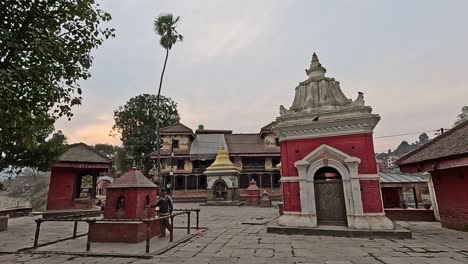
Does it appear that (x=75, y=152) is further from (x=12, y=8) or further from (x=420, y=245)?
(x=420, y=245)

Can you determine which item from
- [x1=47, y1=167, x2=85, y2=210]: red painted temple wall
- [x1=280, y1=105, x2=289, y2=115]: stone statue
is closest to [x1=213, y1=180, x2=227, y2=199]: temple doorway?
[x1=47, y1=167, x2=85, y2=210]: red painted temple wall

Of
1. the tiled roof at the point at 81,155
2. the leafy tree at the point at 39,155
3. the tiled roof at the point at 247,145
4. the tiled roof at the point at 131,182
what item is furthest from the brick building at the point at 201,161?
the tiled roof at the point at 131,182

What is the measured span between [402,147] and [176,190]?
440 ft

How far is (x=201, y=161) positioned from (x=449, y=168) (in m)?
27.7

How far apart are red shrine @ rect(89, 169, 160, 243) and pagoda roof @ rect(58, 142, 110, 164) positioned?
10432 millimetres

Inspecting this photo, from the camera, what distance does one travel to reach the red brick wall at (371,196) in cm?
983

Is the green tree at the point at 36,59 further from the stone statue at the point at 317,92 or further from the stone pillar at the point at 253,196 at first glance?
the stone pillar at the point at 253,196

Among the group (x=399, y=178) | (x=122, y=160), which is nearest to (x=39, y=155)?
(x=399, y=178)

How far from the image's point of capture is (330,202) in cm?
1065

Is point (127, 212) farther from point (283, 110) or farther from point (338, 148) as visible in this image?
point (338, 148)

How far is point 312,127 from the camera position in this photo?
11180 mm

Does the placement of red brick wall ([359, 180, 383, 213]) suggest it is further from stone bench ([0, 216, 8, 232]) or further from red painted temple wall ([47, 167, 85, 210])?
red painted temple wall ([47, 167, 85, 210])

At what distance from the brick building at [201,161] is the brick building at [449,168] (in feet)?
71.2

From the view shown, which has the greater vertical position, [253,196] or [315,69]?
[315,69]
